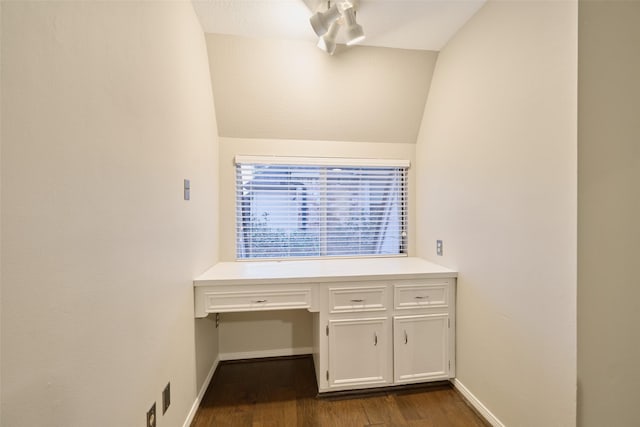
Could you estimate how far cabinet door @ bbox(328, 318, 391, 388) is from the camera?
1743mm

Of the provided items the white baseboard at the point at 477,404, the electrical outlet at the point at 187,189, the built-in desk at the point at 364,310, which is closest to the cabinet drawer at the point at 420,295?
the built-in desk at the point at 364,310

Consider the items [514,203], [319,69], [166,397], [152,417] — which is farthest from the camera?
[319,69]

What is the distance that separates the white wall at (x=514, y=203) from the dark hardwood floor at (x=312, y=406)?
243 mm

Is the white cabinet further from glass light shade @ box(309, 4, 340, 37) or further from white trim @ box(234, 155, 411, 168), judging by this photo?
glass light shade @ box(309, 4, 340, 37)

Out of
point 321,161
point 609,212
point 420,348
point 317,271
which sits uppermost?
point 321,161

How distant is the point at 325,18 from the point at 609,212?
1.66 meters

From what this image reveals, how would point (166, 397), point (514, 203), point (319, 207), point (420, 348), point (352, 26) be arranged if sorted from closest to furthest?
point (166, 397)
point (514, 203)
point (352, 26)
point (420, 348)
point (319, 207)

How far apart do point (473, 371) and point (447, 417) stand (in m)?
0.34

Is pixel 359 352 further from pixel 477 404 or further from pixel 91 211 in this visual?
pixel 91 211

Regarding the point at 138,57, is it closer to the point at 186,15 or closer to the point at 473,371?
the point at 186,15

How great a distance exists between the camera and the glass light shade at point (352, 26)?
1548 millimetres

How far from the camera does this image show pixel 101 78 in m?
0.77

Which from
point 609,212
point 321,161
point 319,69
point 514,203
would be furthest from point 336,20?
point 609,212

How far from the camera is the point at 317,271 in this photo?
1.90m
